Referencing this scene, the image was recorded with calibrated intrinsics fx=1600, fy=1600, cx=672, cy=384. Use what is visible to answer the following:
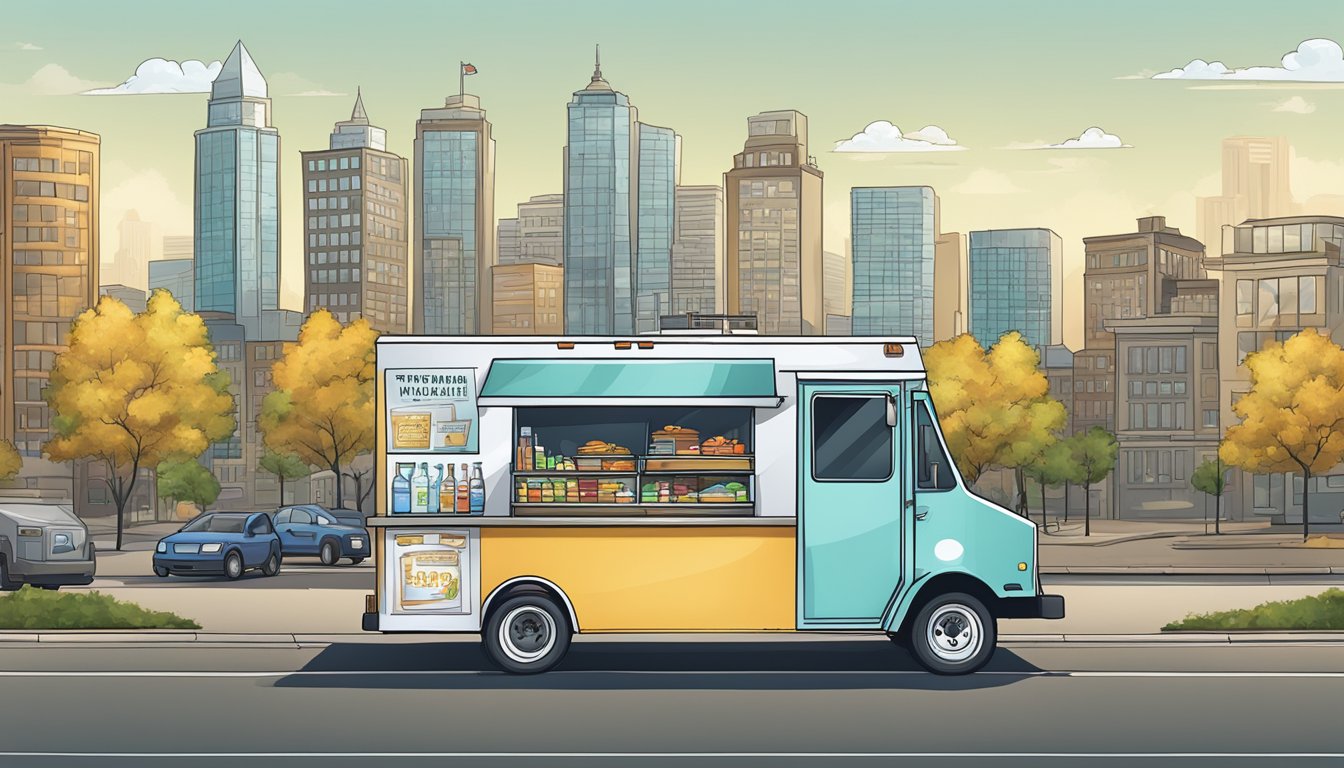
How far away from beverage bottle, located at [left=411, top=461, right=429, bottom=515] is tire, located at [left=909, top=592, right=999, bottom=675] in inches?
191

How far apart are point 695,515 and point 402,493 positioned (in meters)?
2.85

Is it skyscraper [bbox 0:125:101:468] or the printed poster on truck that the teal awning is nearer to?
the printed poster on truck

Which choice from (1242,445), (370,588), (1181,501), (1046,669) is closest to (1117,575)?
(370,588)

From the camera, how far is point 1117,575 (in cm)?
3384

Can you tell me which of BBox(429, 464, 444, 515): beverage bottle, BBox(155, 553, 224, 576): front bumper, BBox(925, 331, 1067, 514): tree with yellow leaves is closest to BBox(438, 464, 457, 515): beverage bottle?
BBox(429, 464, 444, 515): beverage bottle

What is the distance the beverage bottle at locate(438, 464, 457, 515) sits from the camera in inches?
609

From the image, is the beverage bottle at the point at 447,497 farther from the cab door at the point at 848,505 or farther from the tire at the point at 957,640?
the tire at the point at 957,640

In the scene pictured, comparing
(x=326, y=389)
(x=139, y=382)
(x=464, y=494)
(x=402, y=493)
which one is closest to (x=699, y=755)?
(x=464, y=494)

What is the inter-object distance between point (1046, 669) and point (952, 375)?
5442 centimetres

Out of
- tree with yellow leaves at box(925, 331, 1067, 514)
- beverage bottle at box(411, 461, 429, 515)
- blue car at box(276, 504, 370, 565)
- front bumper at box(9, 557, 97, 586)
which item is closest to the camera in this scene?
beverage bottle at box(411, 461, 429, 515)

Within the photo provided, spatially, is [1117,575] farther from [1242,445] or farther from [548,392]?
[1242,445]

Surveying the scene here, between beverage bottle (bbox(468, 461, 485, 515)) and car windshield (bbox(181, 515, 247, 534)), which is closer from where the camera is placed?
beverage bottle (bbox(468, 461, 485, 515))

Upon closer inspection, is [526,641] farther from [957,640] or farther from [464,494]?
[957,640]

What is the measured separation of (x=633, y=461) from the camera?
1574 cm
